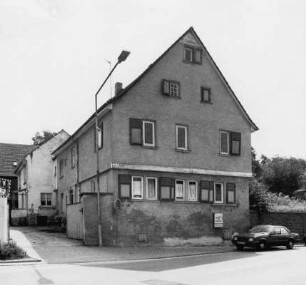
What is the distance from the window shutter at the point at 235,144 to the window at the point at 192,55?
16.9ft

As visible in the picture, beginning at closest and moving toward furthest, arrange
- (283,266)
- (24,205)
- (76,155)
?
1. (283,266)
2. (76,155)
3. (24,205)

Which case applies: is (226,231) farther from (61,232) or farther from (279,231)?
(61,232)

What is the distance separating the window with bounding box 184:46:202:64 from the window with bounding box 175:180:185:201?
7324mm

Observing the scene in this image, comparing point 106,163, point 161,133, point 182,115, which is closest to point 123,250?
point 106,163

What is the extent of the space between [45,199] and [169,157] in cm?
1769

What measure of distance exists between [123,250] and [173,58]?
38.6 ft

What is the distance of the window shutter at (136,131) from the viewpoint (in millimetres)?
26016

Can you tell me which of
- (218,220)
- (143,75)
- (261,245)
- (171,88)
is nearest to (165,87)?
(171,88)

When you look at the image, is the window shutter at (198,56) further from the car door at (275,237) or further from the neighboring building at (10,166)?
the neighboring building at (10,166)

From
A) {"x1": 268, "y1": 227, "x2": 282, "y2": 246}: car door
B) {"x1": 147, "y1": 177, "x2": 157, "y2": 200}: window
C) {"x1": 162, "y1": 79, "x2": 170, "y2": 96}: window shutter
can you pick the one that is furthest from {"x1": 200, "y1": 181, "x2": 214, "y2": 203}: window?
{"x1": 162, "y1": 79, "x2": 170, "y2": 96}: window shutter

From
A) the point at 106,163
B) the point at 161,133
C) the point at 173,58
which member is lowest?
the point at 106,163

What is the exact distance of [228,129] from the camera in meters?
30.4

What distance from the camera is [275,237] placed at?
84.2 feet

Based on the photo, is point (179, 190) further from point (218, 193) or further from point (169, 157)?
point (218, 193)
